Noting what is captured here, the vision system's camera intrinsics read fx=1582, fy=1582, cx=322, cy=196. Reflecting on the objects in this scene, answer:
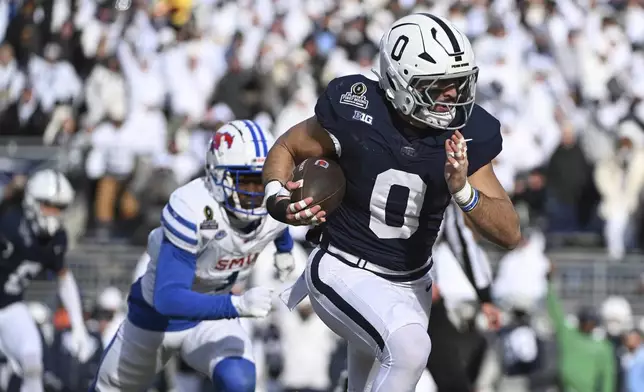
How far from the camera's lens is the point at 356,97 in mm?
6391

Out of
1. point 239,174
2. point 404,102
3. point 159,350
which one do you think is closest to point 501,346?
point 159,350

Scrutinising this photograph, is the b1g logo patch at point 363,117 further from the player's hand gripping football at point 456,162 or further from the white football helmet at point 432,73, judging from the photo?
the player's hand gripping football at point 456,162

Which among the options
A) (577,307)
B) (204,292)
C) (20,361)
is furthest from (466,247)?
(577,307)

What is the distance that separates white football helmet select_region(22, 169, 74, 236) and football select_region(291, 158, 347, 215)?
10.9 ft

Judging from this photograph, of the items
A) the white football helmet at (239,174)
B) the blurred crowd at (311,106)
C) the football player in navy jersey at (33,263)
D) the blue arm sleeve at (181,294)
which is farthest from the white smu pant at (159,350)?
the blurred crowd at (311,106)

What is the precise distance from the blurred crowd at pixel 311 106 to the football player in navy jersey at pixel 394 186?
17.3ft

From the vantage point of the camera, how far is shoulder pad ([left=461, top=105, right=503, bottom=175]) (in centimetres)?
626

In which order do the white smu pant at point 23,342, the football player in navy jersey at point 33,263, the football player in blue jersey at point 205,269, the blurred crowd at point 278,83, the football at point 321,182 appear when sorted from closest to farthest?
the football at point 321,182
the football player in blue jersey at point 205,269
the football player in navy jersey at point 33,263
the white smu pant at point 23,342
the blurred crowd at point 278,83

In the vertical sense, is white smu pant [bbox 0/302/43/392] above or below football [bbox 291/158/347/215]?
below

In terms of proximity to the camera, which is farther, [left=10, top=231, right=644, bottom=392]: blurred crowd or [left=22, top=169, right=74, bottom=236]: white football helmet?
[left=10, top=231, right=644, bottom=392]: blurred crowd

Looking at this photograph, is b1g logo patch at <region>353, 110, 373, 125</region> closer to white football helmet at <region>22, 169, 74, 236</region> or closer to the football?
the football

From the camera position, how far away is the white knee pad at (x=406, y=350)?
605 centimetres

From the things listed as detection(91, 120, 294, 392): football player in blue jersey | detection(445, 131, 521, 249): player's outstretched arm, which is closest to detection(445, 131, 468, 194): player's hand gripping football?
detection(445, 131, 521, 249): player's outstretched arm

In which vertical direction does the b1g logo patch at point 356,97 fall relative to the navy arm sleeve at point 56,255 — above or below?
above
